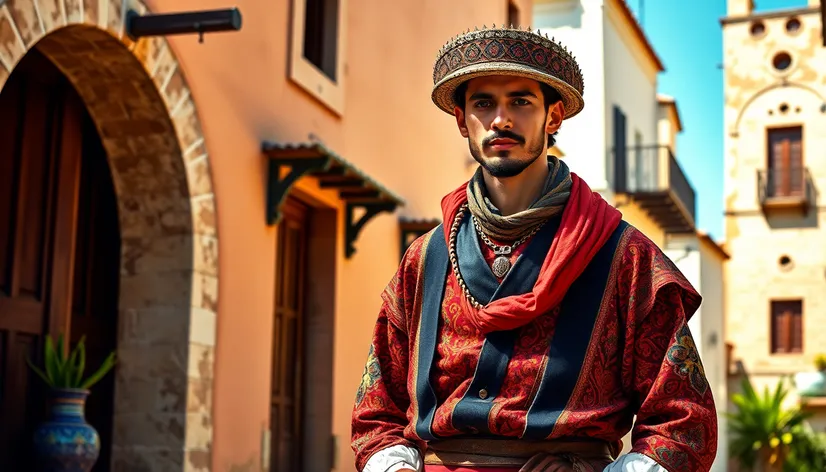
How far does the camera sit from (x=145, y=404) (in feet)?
24.0

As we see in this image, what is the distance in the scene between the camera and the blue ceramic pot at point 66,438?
611 centimetres

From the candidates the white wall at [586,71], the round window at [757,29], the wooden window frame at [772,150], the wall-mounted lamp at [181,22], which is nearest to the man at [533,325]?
the wall-mounted lamp at [181,22]

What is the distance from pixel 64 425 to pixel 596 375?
419 centimetres

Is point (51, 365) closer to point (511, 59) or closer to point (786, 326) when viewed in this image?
point (511, 59)

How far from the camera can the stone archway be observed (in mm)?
7121

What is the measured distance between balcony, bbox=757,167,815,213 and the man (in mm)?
27417

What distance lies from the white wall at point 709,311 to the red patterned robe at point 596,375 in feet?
63.3

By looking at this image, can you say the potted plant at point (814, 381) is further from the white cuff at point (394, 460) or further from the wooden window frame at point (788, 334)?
the white cuff at point (394, 460)

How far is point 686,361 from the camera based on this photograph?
263 centimetres

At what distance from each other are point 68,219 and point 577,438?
16.6 ft

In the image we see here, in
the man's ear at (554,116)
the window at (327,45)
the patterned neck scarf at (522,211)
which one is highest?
the window at (327,45)

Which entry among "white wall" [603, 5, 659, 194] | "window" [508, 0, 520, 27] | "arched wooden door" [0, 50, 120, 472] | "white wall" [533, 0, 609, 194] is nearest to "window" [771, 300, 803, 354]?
"white wall" [603, 5, 659, 194]

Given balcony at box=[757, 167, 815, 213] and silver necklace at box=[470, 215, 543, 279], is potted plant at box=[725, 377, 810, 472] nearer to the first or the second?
balcony at box=[757, 167, 815, 213]

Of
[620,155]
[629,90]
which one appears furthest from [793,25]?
[620,155]
